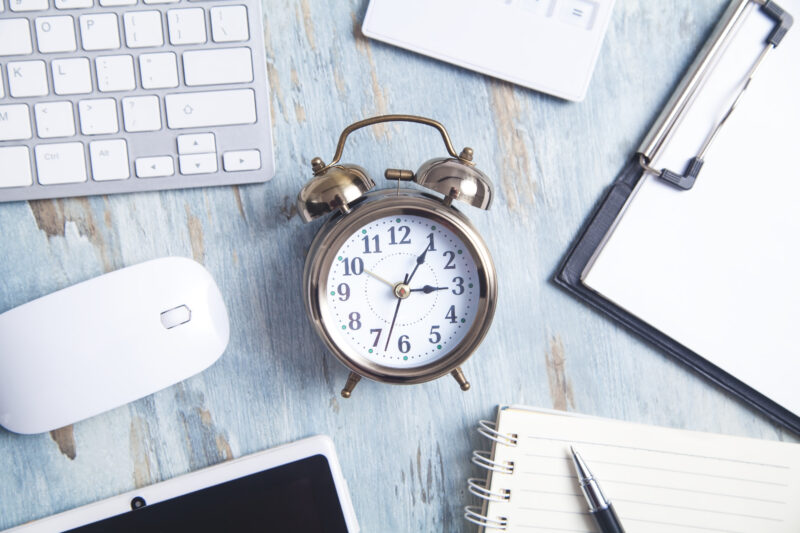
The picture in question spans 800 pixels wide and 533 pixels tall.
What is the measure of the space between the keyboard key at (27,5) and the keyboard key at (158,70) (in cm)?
11

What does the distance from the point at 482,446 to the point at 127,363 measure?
43 cm

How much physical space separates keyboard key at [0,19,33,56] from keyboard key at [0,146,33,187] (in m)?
0.10

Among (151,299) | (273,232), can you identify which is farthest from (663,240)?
(151,299)

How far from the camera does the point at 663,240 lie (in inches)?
27.4

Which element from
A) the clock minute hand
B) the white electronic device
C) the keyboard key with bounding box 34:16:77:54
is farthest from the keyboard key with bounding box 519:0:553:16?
the keyboard key with bounding box 34:16:77:54

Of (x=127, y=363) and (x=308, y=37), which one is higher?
(x=308, y=37)

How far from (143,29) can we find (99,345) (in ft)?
1.15

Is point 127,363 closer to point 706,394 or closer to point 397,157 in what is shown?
point 397,157

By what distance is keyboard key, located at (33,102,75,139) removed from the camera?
64 cm

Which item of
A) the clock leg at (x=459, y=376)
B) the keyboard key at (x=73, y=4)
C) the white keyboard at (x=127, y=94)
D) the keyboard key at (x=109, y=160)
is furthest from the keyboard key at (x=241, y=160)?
the clock leg at (x=459, y=376)

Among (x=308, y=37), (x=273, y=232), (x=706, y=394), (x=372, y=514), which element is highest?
(x=308, y=37)

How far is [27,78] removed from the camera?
0.63m

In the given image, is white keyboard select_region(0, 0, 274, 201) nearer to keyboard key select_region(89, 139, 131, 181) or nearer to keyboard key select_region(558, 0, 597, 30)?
keyboard key select_region(89, 139, 131, 181)

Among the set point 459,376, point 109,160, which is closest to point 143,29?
point 109,160
